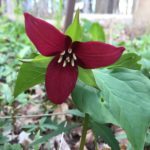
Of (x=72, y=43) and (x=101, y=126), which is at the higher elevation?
(x=72, y=43)

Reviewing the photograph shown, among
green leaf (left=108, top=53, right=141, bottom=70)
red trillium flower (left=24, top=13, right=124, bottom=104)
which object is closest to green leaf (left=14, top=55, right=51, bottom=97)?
red trillium flower (left=24, top=13, right=124, bottom=104)

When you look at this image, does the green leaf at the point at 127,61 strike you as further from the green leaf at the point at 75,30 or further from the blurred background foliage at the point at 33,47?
the green leaf at the point at 75,30

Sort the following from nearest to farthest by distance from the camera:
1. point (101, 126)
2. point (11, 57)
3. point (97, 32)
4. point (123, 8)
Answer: point (101, 126)
point (97, 32)
point (11, 57)
point (123, 8)

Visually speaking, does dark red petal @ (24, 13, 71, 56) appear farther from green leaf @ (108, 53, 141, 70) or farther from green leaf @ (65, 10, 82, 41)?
green leaf @ (108, 53, 141, 70)

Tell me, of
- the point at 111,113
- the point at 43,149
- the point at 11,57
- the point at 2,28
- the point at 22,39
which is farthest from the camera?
the point at 2,28

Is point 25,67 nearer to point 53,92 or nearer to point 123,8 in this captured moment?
point 53,92

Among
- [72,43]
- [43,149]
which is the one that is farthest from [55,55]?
[43,149]

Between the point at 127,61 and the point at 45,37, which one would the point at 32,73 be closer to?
the point at 45,37
